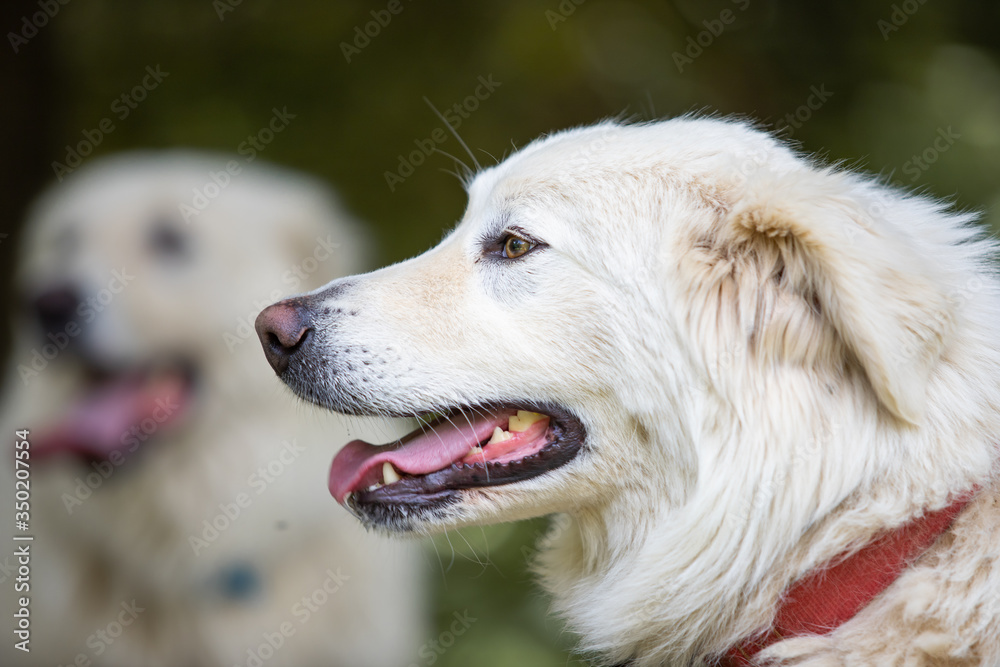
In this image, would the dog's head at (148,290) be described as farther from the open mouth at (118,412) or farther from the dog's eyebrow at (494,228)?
the dog's eyebrow at (494,228)

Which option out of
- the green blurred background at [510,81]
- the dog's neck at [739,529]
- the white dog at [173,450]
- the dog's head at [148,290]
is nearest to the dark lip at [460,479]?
the dog's neck at [739,529]

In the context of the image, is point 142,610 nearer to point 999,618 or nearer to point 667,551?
point 667,551

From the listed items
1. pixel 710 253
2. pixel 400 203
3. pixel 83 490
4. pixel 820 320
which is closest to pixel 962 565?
pixel 820 320

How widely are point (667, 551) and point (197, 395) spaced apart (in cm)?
220

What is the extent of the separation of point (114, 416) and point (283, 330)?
58.3 inches

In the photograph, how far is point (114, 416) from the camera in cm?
315

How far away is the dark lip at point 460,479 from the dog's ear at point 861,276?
647mm

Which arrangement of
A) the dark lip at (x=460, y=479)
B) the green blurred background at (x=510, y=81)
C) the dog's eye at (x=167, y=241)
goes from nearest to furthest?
the dark lip at (x=460, y=479) → the dog's eye at (x=167, y=241) → the green blurred background at (x=510, y=81)

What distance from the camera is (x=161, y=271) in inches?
129

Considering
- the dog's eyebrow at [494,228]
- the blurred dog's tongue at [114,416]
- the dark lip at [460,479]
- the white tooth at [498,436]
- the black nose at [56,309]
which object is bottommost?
the dark lip at [460,479]

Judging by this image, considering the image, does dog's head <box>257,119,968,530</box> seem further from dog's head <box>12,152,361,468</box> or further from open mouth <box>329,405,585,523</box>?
dog's head <box>12,152,361,468</box>

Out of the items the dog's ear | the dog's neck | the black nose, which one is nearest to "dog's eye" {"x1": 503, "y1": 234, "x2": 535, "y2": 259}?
the dog's ear

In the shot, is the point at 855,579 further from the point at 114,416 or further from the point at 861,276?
the point at 114,416

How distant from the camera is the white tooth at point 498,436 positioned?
6.77 feet
